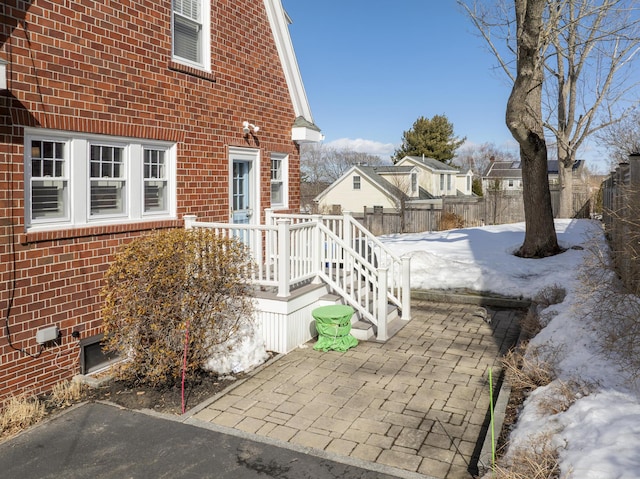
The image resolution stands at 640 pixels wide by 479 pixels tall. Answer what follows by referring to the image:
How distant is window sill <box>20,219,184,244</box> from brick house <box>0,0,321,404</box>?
17 mm

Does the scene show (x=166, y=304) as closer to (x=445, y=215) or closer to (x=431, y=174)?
(x=445, y=215)

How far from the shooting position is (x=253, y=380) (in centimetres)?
605

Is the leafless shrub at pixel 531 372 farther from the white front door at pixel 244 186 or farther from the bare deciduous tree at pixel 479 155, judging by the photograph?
the bare deciduous tree at pixel 479 155

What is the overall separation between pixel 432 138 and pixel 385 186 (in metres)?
14.4

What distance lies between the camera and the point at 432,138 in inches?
1914

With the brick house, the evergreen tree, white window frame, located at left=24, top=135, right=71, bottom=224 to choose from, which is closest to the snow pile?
the brick house

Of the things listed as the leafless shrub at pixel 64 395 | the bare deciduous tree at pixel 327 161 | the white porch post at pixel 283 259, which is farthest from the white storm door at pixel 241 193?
the bare deciduous tree at pixel 327 161

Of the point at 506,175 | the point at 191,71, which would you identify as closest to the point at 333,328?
the point at 191,71

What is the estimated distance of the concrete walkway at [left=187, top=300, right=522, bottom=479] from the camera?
4395 mm

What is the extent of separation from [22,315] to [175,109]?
3.66m

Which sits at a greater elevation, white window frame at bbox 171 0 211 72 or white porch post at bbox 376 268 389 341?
white window frame at bbox 171 0 211 72

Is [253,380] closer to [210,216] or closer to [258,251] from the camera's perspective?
[258,251]

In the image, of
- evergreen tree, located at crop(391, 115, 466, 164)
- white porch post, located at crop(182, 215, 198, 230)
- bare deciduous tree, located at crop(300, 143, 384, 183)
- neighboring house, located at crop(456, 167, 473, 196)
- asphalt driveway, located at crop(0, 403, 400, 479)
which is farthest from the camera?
bare deciduous tree, located at crop(300, 143, 384, 183)

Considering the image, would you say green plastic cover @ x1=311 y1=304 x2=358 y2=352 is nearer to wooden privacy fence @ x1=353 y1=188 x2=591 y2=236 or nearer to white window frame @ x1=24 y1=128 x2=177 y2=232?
white window frame @ x1=24 y1=128 x2=177 y2=232
